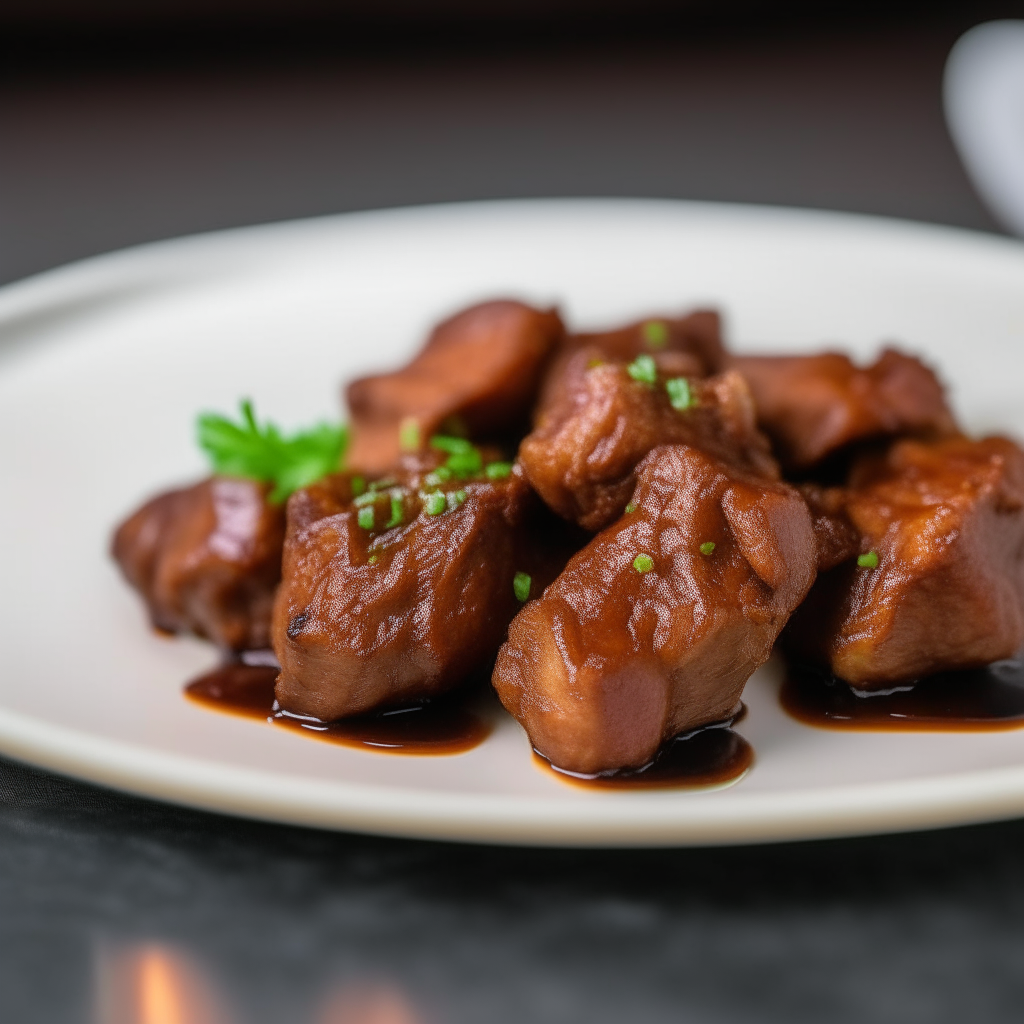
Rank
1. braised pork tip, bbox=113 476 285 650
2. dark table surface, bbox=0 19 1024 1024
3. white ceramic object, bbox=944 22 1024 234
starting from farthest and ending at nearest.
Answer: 1. white ceramic object, bbox=944 22 1024 234
2. braised pork tip, bbox=113 476 285 650
3. dark table surface, bbox=0 19 1024 1024

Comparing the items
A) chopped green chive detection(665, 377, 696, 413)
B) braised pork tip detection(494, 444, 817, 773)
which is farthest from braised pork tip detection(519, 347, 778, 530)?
braised pork tip detection(494, 444, 817, 773)

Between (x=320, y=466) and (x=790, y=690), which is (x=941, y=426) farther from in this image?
(x=320, y=466)

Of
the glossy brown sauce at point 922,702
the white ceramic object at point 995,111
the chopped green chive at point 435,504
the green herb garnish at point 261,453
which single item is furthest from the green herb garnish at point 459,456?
the white ceramic object at point 995,111

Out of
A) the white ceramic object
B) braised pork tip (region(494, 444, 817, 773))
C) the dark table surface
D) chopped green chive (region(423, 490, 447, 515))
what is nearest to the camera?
the dark table surface

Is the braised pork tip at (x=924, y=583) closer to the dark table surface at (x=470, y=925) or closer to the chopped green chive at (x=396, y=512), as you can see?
the dark table surface at (x=470, y=925)

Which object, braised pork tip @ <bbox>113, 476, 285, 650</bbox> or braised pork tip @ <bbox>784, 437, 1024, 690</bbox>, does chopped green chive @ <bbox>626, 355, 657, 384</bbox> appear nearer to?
braised pork tip @ <bbox>784, 437, 1024, 690</bbox>

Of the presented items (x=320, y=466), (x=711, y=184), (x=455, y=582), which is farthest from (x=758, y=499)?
(x=711, y=184)
